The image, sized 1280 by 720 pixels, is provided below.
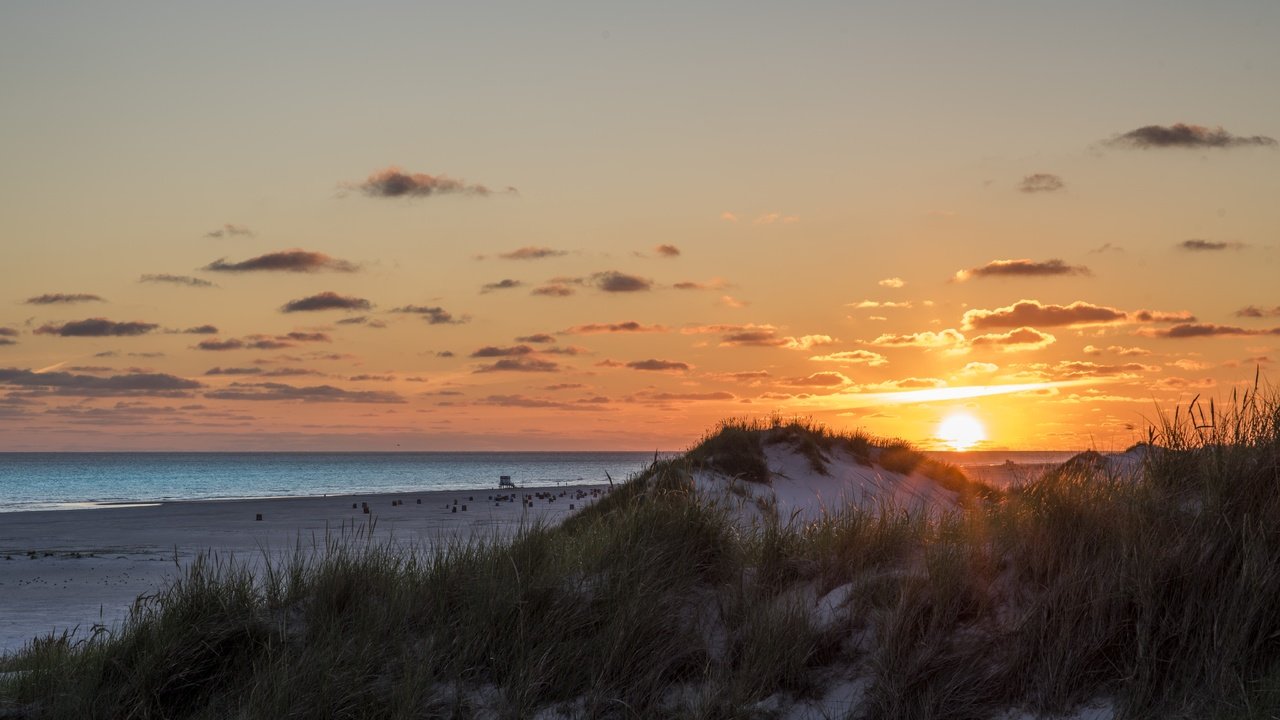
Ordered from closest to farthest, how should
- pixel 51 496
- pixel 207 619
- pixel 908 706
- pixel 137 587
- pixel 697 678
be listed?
pixel 908 706
pixel 697 678
pixel 207 619
pixel 137 587
pixel 51 496

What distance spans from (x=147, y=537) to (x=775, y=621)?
3602 cm

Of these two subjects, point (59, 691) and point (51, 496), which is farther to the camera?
point (51, 496)

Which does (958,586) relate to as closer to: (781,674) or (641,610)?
(781,674)

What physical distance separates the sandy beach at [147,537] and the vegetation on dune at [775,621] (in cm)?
67

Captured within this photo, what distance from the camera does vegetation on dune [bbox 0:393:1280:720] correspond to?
22.9 feet

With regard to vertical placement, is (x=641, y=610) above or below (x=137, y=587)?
above

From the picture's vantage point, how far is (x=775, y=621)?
757 centimetres

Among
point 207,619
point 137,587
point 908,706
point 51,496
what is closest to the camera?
point 908,706

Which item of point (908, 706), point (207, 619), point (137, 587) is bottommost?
point (137, 587)

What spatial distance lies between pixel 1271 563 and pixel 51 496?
259ft

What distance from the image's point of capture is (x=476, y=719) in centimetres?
721

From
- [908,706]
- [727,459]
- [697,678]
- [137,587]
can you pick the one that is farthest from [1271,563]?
[137,587]

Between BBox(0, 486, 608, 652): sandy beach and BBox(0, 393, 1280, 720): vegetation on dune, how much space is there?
667 mm

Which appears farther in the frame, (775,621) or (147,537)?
(147,537)
